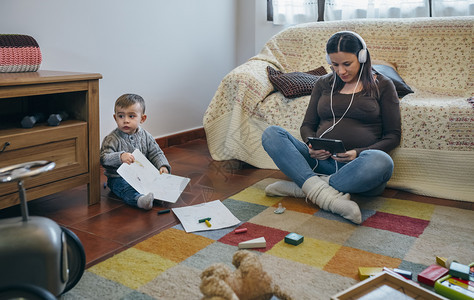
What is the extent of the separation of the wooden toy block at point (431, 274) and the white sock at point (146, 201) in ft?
3.39

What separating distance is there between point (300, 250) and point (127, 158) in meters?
0.85

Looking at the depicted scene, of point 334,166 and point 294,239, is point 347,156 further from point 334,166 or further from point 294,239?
point 294,239

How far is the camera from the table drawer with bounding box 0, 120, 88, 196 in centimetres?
155

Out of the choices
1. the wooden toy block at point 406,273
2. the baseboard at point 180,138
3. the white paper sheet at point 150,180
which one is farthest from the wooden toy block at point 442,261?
the baseboard at point 180,138

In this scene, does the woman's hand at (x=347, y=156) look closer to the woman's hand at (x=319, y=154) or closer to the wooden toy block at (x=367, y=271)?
the woman's hand at (x=319, y=154)

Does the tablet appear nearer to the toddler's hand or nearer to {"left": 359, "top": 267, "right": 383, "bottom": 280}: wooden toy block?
{"left": 359, "top": 267, "right": 383, "bottom": 280}: wooden toy block

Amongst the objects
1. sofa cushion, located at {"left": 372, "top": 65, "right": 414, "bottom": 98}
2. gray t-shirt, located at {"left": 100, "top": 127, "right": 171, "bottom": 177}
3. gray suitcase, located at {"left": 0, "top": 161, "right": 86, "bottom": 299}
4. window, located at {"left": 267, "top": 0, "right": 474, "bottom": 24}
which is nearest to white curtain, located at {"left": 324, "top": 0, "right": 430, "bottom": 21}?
window, located at {"left": 267, "top": 0, "right": 474, "bottom": 24}

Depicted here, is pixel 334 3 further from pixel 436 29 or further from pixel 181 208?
pixel 181 208

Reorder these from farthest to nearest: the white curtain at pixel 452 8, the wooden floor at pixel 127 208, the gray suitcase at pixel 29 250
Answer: the white curtain at pixel 452 8, the wooden floor at pixel 127 208, the gray suitcase at pixel 29 250

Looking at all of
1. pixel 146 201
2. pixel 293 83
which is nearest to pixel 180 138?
pixel 293 83

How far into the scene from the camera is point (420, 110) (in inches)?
81.3

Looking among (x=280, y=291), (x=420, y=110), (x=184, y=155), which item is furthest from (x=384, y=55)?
(x=280, y=291)

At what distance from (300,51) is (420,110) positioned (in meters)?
1.06

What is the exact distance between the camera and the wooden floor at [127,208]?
1539mm
